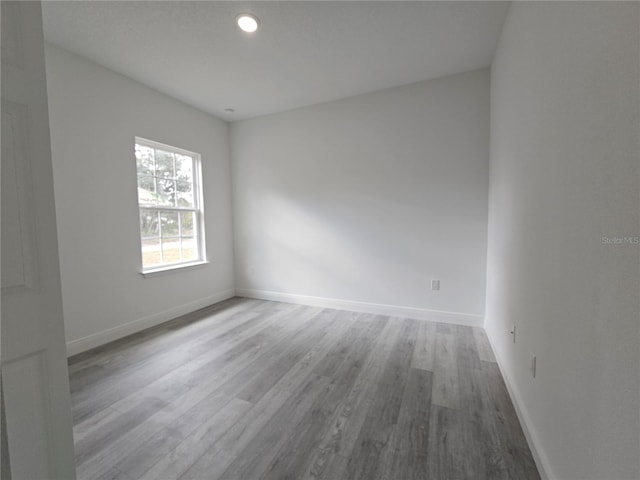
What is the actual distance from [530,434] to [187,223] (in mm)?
3960

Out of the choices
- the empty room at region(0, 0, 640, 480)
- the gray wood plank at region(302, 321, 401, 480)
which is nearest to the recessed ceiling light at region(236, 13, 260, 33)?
the empty room at region(0, 0, 640, 480)

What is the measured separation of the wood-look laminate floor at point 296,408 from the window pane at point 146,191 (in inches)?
60.7

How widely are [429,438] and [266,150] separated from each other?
380 centimetres

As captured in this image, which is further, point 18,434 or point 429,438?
point 429,438

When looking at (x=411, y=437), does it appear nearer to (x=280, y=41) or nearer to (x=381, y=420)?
(x=381, y=420)

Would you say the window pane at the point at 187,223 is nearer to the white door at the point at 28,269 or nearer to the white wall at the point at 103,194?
the white wall at the point at 103,194

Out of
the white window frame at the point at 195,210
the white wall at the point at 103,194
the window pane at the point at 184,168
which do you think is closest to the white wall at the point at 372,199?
the white window frame at the point at 195,210

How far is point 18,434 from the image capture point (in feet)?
2.39

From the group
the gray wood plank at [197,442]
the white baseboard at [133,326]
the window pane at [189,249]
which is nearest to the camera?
the gray wood plank at [197,442]

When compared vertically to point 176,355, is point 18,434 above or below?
above

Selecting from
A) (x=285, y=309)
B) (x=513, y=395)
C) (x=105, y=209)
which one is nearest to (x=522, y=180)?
(x=513, y=395)

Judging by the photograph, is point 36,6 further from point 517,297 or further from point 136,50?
point 517,297

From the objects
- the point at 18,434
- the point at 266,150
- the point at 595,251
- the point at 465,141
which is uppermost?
the point at 266,150

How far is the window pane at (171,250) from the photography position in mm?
3363
